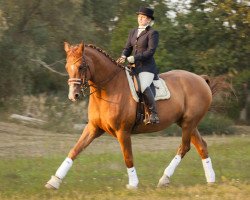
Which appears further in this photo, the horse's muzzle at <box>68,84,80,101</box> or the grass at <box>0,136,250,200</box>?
the grass at <box>0,136,250,200</box>

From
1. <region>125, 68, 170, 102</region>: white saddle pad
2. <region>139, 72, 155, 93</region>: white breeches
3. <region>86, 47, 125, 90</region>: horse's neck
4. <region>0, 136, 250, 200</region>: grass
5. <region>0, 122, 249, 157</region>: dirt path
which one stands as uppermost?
<region>86, 47, 125, 90</region>: horse's neck

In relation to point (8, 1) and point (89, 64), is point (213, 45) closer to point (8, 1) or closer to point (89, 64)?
point (8, 1)

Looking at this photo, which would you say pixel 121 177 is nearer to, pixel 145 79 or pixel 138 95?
pixel 138 95

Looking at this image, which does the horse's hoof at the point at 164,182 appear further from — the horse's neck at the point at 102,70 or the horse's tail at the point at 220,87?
the horse's tail at the point at 220,87

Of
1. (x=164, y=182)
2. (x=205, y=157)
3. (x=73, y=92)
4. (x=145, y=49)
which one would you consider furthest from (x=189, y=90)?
(x=73, y=92)

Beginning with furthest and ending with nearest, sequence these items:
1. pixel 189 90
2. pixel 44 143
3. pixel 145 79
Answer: pixel 44 143
pixel 189 90
pixel 145 79

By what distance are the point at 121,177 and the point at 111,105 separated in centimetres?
263

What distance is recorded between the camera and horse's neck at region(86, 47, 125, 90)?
9172 mm

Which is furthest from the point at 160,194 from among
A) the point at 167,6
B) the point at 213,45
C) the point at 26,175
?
the point at 167,6

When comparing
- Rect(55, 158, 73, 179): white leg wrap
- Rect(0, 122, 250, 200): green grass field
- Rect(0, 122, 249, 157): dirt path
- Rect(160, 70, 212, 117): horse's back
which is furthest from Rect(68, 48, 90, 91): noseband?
Rect(0, 122, 249, 157): dirt path

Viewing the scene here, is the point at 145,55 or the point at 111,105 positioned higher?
the point at 145,55

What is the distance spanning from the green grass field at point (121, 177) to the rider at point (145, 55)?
57.6 inches

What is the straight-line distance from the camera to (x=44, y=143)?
18344 mm

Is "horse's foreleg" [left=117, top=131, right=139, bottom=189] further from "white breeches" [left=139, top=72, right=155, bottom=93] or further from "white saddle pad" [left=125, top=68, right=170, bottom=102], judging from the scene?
"white saddle pad" [left=125, top=68, right=170, bottom=102]
